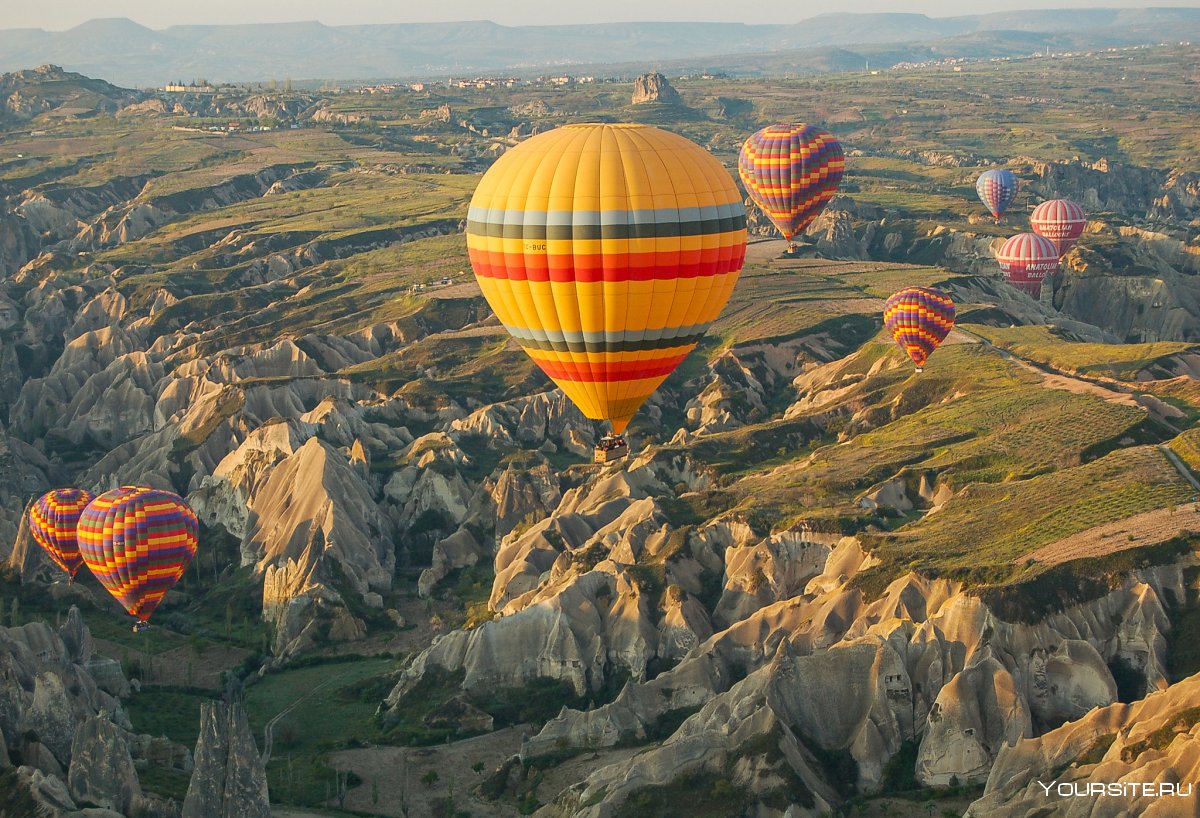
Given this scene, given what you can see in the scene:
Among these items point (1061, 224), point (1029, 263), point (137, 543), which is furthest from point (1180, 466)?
point (1061, 224)

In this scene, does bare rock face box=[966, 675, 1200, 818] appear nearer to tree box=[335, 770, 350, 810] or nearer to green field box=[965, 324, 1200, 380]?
tree box=[335, 770, 350, 810]

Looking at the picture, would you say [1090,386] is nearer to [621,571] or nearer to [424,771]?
[621,571]

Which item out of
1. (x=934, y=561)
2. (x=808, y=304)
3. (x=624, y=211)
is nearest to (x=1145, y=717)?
(x=934, y=561)

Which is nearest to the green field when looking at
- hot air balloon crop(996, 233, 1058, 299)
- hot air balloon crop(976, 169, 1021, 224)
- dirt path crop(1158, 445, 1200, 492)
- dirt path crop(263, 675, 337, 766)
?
dirt path crop(1158, 445, 1200, 492)

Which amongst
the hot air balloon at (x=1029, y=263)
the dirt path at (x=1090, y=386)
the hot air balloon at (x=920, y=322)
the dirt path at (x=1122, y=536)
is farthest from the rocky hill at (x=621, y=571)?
the hot air balloon at (x=1029, y=263)

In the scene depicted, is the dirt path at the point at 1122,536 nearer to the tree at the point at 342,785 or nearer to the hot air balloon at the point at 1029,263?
the tree at the point at 342,785
